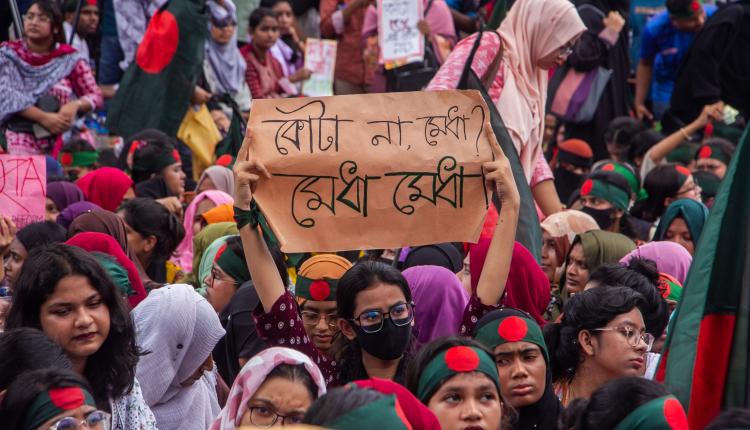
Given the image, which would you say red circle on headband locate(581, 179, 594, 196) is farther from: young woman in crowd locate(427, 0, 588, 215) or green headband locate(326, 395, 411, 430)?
green headband locate(326, 395, 411, 430)

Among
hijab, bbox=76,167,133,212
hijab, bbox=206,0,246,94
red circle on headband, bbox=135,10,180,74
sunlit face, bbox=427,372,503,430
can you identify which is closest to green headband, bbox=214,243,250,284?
sunlit face, bbox=427,372,503,430

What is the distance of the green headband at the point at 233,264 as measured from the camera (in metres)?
6.48

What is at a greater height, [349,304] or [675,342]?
[675,342]

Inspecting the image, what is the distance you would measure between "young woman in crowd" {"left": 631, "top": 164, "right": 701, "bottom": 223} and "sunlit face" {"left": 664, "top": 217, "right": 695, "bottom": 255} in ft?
3.57

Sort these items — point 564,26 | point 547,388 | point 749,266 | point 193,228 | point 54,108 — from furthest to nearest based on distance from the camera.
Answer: point 54,108 < point 193,228 < point 564,26 < point 547,388 < point 749,266

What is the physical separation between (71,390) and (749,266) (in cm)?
193

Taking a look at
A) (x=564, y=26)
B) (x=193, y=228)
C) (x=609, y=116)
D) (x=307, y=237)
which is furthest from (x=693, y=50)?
(x=307, y=237)

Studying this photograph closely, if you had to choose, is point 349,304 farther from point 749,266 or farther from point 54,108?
point 54,108

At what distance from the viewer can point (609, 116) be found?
1285 centimetres

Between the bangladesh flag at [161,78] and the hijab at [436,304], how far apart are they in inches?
221

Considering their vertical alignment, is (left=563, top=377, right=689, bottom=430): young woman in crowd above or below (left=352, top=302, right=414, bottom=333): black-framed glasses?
above

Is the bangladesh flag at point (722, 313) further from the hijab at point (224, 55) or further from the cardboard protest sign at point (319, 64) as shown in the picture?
the cardboard protest sign at point (319, 64)

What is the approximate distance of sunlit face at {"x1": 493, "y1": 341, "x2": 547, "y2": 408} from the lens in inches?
195

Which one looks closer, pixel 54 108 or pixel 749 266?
pixel 749 266
